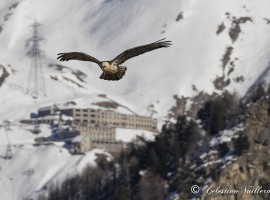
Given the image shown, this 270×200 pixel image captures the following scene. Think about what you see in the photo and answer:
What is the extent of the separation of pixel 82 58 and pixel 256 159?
138203 millimetres

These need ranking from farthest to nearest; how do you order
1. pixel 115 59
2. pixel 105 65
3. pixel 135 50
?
pixel 135 50 < pixel 115 59 < pixel 105 65

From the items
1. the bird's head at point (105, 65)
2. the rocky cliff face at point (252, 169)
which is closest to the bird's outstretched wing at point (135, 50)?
the bird's head at point (105, 65)

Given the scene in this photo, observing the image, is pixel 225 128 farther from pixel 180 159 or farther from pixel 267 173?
pixel 267 173

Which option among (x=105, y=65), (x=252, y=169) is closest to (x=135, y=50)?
(x=105, y=65)

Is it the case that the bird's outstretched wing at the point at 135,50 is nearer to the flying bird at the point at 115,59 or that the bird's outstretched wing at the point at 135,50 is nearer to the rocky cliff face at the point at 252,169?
the flying bird at the point at 115,59

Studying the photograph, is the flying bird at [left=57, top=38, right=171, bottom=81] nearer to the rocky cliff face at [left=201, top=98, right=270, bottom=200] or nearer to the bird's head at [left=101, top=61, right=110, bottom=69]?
the bird's head at [left=101, top=61, right=110, bottom=69]

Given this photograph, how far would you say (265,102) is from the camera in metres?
195

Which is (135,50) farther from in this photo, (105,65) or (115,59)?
(105,65)

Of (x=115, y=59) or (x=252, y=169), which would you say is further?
(x=252, y=169)

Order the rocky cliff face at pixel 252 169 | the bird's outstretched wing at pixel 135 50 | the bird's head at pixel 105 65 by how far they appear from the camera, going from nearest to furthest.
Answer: the bird's head at pixel 105 65 → the bird's outstretched wing at pixel 135 50 → the rocky cliff face at pixel 252 169

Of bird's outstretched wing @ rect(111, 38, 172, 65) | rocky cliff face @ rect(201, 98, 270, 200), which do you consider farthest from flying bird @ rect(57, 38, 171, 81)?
rocky cliff face @ rect(201, 98, 270, 200)

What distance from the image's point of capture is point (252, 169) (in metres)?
170

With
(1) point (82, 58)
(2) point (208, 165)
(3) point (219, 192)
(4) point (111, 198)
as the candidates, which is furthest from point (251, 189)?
(1) point (82, 58)

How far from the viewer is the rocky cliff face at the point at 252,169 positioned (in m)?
157
